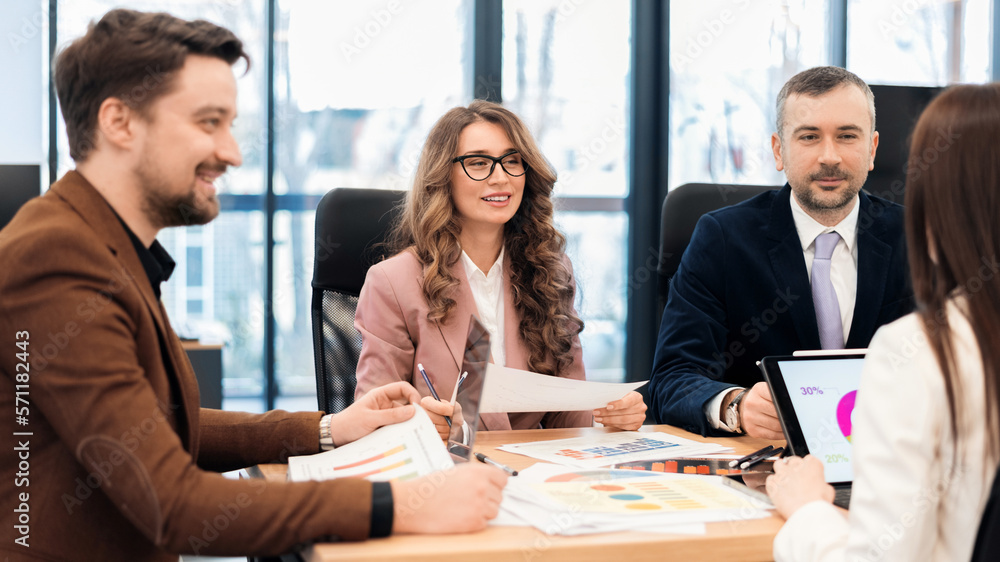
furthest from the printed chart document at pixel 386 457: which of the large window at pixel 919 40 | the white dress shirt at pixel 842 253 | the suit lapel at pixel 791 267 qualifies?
the large window at pixel 919 40

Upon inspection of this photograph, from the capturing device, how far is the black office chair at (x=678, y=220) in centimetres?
215

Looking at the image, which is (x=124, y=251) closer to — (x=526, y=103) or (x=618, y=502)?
(x=618, y=502)

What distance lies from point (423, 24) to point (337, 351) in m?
2.88

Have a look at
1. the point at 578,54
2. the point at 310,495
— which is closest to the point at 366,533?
the point at 310,495

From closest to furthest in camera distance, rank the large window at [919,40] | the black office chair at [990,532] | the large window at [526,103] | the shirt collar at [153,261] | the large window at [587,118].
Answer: the black office chair at [990,532] < the shirt collar at [153,261] < the large window at [526,103] < the large window at [587,118] < the large window at [919,40]

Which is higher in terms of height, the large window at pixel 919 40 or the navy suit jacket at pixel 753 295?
the large window at pixel 919 40

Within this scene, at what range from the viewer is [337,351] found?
2068 mm

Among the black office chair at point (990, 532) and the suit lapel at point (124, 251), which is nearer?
the black office chair at point (990, 532)

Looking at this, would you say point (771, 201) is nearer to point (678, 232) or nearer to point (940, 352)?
point (678, 232)

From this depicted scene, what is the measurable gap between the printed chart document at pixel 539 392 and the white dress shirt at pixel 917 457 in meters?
0.60

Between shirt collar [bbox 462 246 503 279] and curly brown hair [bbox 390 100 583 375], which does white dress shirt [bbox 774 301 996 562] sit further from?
shirt collar [bbox 462 246 503 279]

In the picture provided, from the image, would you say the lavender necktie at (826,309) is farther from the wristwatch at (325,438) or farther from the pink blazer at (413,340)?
the wristwatch at (325,438)

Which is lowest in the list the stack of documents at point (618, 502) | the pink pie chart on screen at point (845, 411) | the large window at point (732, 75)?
the stack of documents at point (618, 502)

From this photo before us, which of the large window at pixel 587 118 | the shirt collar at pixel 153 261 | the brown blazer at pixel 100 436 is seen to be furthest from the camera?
the large window at pixel 587 118
